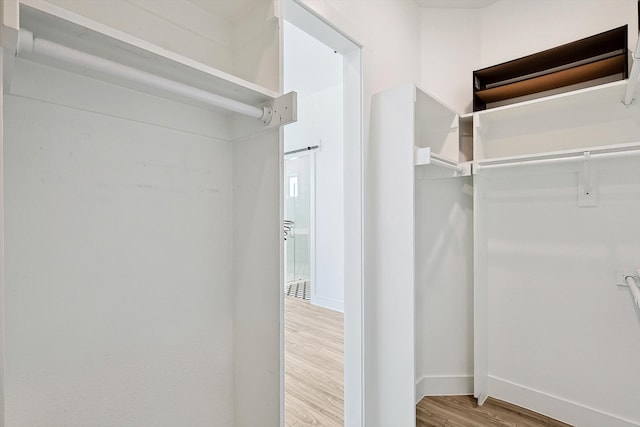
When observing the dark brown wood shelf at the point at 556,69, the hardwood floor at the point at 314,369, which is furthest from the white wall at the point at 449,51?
the hardwood floor at the point at 314,369

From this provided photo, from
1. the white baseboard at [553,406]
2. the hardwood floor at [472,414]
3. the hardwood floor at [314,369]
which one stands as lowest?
the hardwood floor at [472,414]

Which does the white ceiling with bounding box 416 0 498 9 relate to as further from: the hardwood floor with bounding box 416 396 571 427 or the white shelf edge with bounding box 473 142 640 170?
the hardwood floor with bounding box 416 396 571 427

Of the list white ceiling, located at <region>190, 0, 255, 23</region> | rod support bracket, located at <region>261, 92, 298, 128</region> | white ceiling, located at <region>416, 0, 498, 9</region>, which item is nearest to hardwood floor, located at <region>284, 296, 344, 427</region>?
rod support bracket, located at <region>261, 92, 298, 128</region>

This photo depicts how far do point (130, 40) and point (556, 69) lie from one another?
2391 millimetres

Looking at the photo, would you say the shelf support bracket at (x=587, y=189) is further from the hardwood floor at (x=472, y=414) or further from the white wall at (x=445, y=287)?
the hardwood floor at (x=472, y=414)

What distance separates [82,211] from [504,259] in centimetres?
235

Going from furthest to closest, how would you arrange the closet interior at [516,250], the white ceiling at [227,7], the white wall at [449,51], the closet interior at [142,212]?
the white wall at [449,51] → the closet interior at [516,250] → the white ceiling at [227,7] → the closet interior at [142,212]

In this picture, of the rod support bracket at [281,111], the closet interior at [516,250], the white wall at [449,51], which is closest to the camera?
the rod support bracket at [281,111]

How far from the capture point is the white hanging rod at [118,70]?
1.92ft

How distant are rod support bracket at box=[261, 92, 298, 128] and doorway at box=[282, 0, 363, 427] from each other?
28.0 inches

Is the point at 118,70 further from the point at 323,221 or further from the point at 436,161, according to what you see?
the point at 323,221

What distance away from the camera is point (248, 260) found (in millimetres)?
1076

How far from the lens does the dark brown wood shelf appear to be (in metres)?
1.68

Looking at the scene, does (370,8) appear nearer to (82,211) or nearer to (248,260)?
(248,260)
